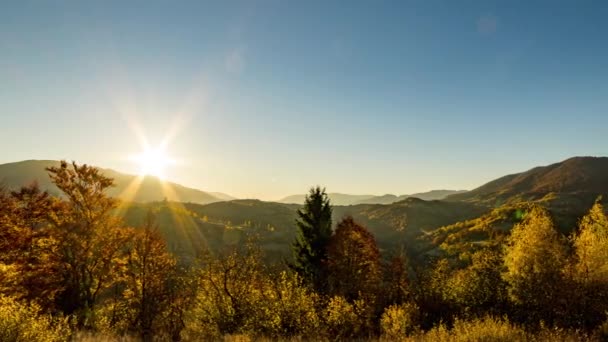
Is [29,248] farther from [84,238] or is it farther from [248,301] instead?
[248,301]

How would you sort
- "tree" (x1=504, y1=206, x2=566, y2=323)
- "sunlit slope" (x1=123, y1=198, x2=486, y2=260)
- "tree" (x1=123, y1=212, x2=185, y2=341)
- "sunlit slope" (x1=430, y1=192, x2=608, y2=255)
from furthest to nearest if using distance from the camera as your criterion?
"sunlit slope" (x1=123, y1=198, x2=486, y2=260) → "sunlit slope" (x1=430, y1=192, x2=608, y2=255) → "tree" (x1=504, y1=206, x2=566, y2=323) → "tree" (x1=123, y1=212, x2=185, y2=341)

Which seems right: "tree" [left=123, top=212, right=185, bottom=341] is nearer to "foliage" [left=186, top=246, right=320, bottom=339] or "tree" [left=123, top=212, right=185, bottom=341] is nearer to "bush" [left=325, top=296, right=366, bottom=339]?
"foliage" [left=186, top=246, right=320, bottom=339]

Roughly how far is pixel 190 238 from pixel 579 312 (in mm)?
98534

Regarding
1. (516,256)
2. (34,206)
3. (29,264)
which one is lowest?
(516,256)

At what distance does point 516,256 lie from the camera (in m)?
41.6

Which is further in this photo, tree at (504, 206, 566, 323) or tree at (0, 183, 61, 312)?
tree at (504, 206, 566, 323)

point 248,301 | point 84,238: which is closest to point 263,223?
point 84,238

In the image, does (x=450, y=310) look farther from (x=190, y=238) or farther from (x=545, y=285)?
(x=190, y=238)

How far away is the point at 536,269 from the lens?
129ft

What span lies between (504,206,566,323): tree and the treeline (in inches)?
4.9

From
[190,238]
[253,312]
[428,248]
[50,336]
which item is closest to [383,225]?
[428,248]

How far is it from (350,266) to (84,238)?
2774 centimetres

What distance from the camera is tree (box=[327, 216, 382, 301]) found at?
4559 cm

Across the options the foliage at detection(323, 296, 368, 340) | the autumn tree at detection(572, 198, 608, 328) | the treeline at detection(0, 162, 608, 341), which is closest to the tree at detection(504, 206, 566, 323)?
the treeline at detection(0, 162, 608, 341)
